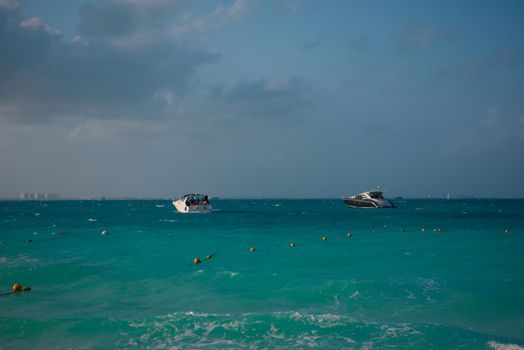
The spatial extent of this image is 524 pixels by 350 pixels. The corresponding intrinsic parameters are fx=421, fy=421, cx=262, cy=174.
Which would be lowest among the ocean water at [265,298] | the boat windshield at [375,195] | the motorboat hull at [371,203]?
the ocean water at [265,298]

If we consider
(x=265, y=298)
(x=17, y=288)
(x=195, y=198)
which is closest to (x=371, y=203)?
(x=195, y=198)

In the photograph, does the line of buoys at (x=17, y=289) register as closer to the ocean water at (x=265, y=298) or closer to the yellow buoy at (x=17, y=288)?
the yellow buoy at (x=17, y=288)

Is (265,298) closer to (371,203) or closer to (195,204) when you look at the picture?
(195,204)

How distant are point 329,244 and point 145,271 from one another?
726 inches

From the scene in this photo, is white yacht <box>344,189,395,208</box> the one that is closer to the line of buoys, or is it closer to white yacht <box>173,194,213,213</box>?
white yacht <box>173,194,213,213</box>

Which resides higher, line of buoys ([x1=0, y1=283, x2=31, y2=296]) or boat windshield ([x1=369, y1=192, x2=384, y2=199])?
boat windshield ([x1=369, y1=192, x2=384, y2=199])

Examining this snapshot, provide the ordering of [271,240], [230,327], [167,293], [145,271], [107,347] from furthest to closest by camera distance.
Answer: [271,240] < [145,271] < [167,293] < [230,327] < [107,347]

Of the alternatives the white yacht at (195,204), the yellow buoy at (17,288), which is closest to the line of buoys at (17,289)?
the yellow buoy at (17,288)

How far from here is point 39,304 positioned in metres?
18.3

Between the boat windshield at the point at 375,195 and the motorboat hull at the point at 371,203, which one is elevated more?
the boat windshield at the point at 375,195

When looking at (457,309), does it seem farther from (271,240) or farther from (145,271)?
(271,240)

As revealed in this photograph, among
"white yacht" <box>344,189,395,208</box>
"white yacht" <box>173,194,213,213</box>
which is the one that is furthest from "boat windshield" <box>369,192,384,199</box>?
"white yacht" <box>173,194,213,213</box>

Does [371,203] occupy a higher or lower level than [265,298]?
higher

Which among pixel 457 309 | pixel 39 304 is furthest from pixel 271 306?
pixel 39 304
